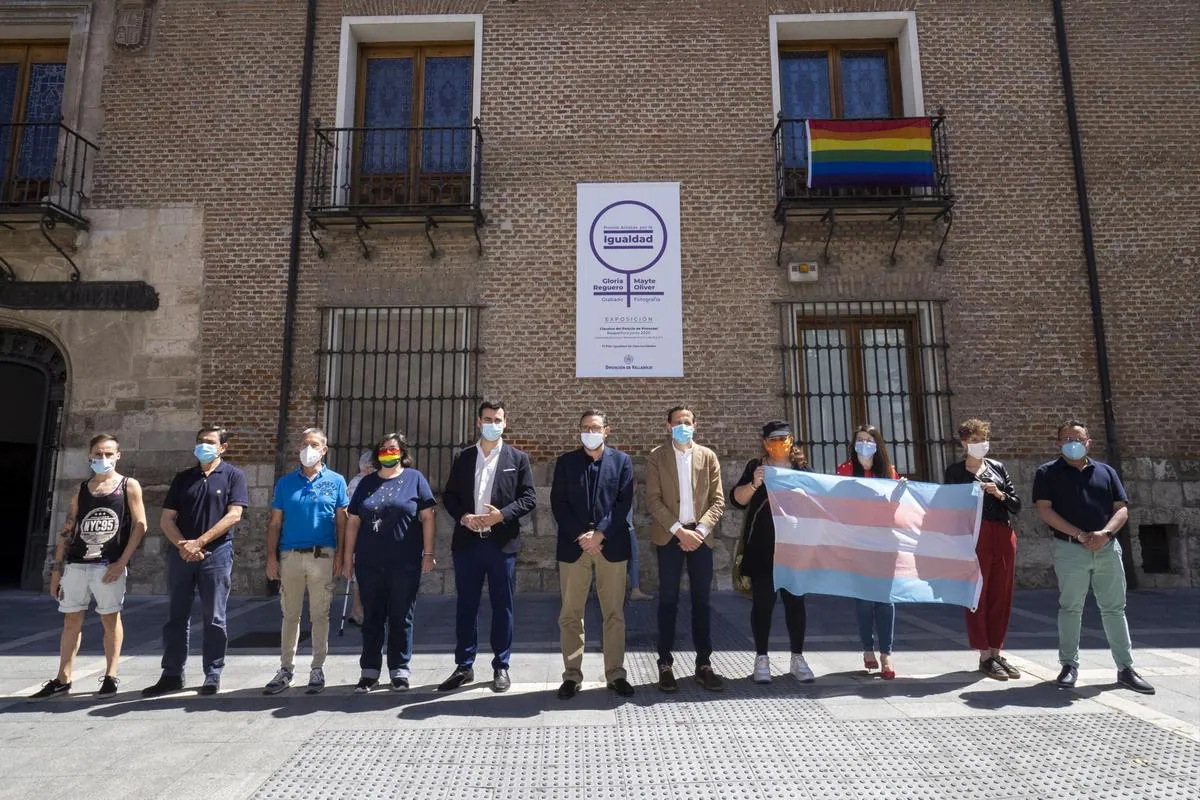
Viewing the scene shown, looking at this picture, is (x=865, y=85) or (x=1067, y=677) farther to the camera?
(x=865, y=85)

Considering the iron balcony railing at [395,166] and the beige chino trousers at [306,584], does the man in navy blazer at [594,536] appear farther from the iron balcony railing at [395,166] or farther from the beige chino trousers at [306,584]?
the iron balcony railing at [395,166]

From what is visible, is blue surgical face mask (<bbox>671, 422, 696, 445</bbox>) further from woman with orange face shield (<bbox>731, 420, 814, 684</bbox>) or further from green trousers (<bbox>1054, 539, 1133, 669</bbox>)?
green trousers (<bbox>1054, 539, 1133, 669</bbox>)

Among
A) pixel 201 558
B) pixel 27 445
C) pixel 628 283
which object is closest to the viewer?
pixel 201 558

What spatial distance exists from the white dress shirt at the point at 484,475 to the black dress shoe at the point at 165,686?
2.39 m

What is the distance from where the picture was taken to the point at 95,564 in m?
4.90

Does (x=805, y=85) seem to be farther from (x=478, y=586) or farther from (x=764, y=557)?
(x=478, y=586)

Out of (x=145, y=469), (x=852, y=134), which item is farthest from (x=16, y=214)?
(x=852, y=134)

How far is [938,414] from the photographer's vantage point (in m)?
9.34

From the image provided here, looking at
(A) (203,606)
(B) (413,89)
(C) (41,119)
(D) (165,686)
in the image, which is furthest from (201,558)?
(C) (41,119)

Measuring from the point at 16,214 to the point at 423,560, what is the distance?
28.4 ft

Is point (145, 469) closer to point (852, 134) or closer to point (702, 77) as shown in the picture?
point (702, 77)

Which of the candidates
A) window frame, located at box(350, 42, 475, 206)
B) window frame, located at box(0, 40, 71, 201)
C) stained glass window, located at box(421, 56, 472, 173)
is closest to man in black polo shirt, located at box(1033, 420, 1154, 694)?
stained glass window, located at box(421, 56, 472, 173)

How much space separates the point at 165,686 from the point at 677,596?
3674mm

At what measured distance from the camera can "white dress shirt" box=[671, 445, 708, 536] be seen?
4977 mm
